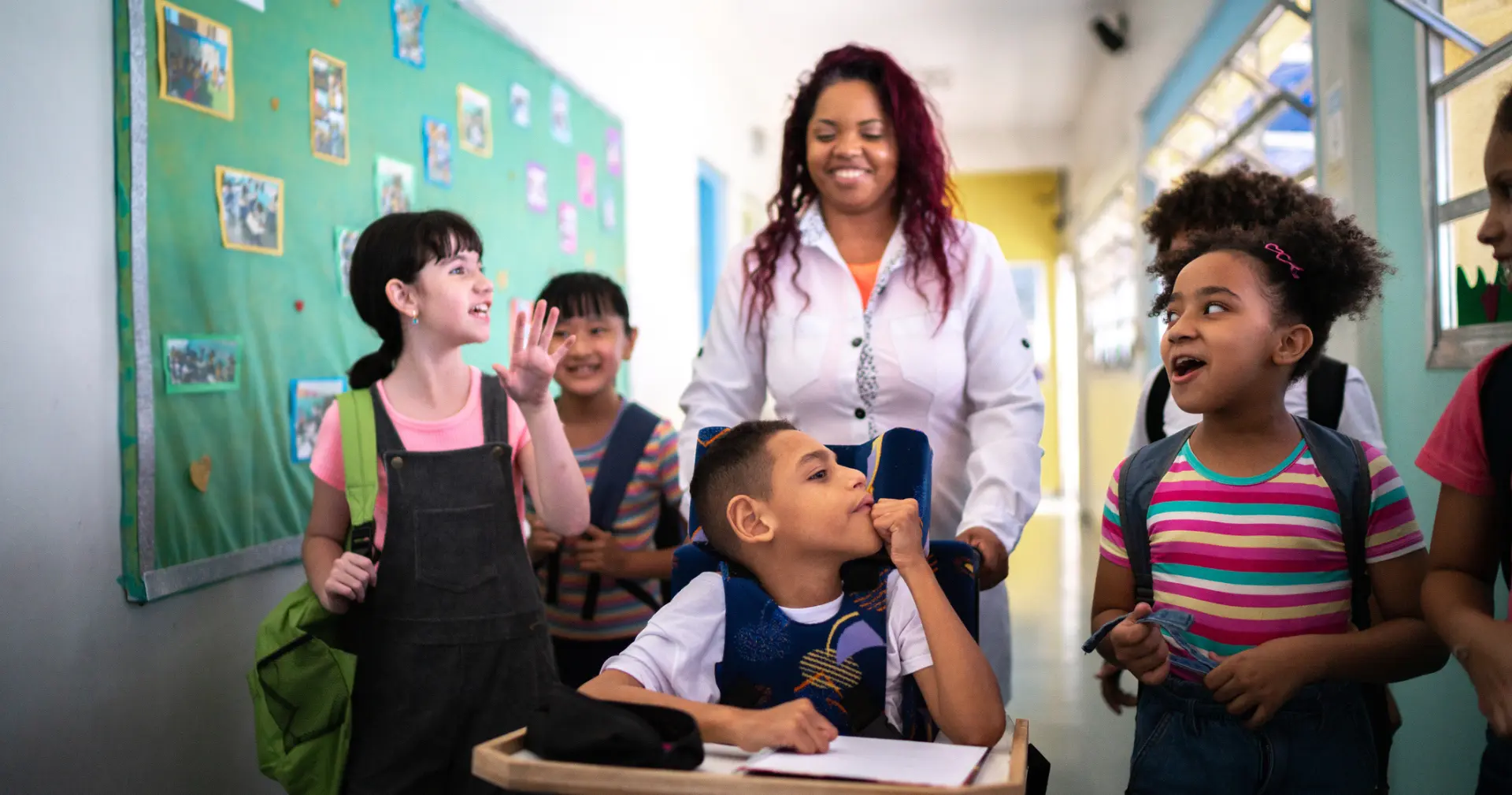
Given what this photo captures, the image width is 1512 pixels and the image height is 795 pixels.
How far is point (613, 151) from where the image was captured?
4.70 m

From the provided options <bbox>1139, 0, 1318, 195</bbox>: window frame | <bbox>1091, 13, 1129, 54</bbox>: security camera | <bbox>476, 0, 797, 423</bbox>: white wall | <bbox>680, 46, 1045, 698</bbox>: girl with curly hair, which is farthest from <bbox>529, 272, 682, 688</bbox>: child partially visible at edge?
<bbox>1091, 13, 1129, 54</bbox>: security camera

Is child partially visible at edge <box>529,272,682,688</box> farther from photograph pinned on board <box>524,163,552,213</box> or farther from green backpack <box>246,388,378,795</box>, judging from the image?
photograph pinned on board <box>524,163,552,213</box>

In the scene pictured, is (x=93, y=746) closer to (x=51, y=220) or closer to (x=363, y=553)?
(x=363, y=553)

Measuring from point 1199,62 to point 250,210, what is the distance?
13.5ft

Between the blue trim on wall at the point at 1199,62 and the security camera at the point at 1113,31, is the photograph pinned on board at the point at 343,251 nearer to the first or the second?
the blue trim on wall at the point at 1199,62

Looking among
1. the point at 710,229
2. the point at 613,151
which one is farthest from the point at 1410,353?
the point at 710,229

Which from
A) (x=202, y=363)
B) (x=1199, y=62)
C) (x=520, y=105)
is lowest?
(x=202, y=363)

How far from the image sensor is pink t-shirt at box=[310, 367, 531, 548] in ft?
5.74

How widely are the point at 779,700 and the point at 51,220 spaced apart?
1.44 meters

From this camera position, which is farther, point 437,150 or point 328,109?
point 437,150

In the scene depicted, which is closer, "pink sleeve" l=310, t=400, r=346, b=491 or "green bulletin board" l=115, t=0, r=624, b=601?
"pink sleeve" l=310, t=400, r=346, b=491

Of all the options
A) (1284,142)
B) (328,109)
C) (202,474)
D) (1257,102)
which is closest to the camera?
(202,474)

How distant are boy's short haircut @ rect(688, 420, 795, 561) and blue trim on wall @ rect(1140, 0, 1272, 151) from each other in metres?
3.04

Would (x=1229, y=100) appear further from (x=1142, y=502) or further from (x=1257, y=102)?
(x=1142, y=502)
